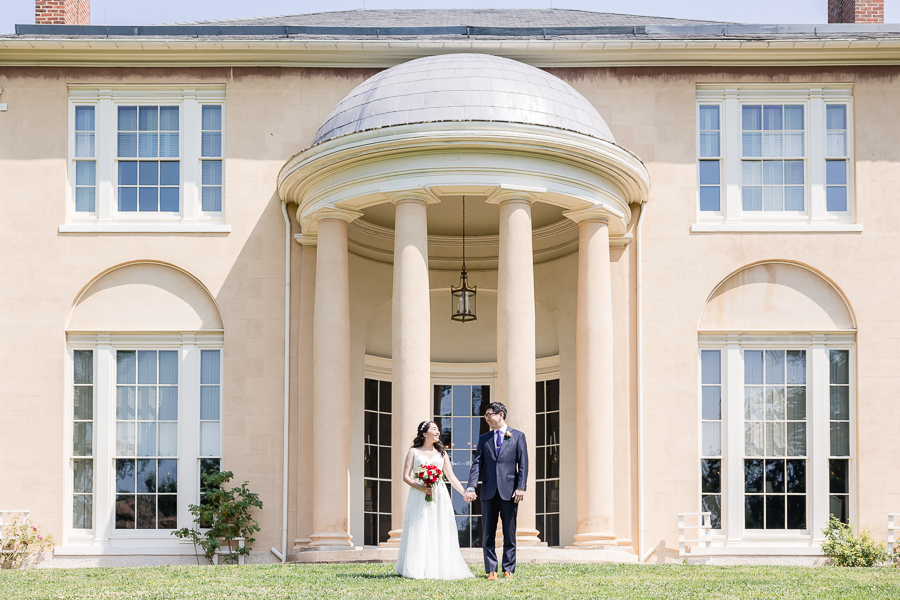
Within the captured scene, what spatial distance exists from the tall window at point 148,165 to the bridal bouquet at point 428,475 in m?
10.1

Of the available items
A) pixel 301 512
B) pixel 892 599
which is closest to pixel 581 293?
pixel 301 512

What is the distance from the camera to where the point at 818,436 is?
20.5 m

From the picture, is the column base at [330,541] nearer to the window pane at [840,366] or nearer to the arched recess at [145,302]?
the arched recess at [145,302]

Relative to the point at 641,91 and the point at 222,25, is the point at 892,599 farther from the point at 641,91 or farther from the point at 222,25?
the point at 222,25

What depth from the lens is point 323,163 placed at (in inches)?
734

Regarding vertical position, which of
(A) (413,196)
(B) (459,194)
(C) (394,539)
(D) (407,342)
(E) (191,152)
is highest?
(E) (191,152)

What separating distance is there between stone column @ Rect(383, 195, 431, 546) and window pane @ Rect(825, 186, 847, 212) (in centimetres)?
816

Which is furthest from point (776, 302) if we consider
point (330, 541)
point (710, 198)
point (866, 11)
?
point (330, 541)

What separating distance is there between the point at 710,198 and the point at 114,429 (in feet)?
38.8

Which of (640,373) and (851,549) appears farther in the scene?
(640,373)

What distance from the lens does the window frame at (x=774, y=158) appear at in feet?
69.7

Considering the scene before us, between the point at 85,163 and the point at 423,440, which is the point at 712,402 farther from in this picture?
the point at 85,163

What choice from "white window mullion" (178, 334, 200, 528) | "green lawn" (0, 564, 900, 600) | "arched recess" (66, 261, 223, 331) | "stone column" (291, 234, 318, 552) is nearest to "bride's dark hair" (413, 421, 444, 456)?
"green lawn" (0, 564, 900, 600)

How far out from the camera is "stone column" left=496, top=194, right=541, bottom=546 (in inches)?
687
